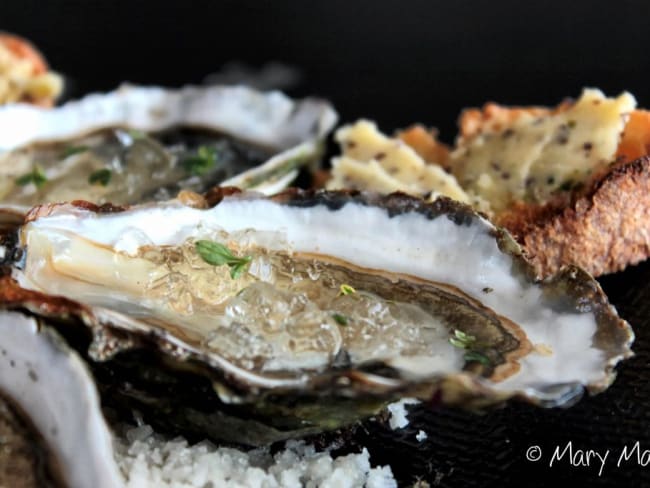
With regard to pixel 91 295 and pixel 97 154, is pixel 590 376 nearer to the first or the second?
pixel 91 295

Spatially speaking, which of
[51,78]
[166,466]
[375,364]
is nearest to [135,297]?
[166,466]

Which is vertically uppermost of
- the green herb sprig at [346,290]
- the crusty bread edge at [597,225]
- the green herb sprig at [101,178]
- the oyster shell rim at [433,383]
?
the green herb sprig at [101,178]

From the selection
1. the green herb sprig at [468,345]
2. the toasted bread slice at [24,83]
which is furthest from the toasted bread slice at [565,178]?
the toasted bread slice at [24,83]

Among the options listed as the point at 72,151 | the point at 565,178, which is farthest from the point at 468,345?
the point at 72,151

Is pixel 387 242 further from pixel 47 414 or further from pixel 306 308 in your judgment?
pixel 47 414

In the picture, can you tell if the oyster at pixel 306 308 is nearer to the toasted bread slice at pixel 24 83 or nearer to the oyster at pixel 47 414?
the oyster at pixel 47 414

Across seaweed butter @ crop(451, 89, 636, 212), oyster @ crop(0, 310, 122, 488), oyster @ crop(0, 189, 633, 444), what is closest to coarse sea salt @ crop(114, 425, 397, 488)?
oyster @ crop(0, 189, 633, 444)

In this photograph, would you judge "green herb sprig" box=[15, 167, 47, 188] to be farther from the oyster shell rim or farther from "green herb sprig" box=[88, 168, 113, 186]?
the oyster shell rim
